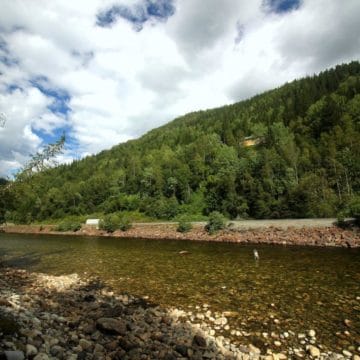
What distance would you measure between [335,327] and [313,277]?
8.02 m

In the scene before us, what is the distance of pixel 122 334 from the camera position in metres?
9.21

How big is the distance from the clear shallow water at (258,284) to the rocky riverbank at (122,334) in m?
0.69

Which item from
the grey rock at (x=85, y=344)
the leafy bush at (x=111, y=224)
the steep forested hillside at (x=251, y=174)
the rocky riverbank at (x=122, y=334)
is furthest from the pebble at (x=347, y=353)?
the leafy bush at (x=111, y=224)

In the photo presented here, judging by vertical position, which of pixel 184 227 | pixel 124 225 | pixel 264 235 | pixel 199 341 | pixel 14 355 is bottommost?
pixel 199 341

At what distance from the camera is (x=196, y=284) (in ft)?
55.1

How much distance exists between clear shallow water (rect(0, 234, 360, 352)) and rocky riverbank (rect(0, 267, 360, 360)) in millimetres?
689

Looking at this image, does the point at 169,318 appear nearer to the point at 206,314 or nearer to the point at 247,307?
the point at 206,314

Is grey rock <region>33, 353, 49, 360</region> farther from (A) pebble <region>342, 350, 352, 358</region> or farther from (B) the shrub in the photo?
(B) the shrub

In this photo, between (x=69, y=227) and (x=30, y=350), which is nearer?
(x=30, y=350)

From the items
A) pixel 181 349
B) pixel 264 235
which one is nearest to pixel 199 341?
pixel 181 349

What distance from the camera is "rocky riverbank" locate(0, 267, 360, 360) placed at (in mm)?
7273

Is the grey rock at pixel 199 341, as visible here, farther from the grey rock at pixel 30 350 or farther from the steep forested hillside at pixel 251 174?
the steep forested hillside at pixel 251 174

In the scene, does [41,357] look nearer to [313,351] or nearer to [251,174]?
[313,351]

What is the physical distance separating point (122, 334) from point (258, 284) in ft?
32.4
